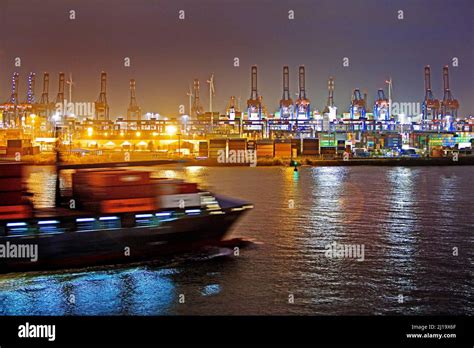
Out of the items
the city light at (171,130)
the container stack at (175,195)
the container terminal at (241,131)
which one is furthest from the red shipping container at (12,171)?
the city light at (171,130)

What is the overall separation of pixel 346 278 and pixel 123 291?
441 cm

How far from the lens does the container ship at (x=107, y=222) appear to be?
12781 mm

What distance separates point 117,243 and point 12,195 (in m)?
2.71

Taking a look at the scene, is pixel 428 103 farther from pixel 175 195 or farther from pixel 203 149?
pixel 175 195

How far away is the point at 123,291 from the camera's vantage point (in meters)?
10.8

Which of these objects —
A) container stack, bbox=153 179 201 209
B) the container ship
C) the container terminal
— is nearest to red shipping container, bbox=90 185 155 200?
the container ship

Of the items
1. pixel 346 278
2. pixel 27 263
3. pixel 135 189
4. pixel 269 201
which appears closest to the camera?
pixel 346 278

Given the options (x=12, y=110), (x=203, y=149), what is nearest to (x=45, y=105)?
(x=12, y=110)

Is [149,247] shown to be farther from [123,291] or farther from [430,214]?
[430,214]

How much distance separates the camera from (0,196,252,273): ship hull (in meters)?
12.7

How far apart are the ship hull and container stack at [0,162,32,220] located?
27.5 inches

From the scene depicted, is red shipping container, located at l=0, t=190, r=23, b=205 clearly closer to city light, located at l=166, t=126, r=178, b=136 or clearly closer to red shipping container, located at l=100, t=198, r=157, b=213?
red shipping container, located at l=100, t=198, r=157, b=213
